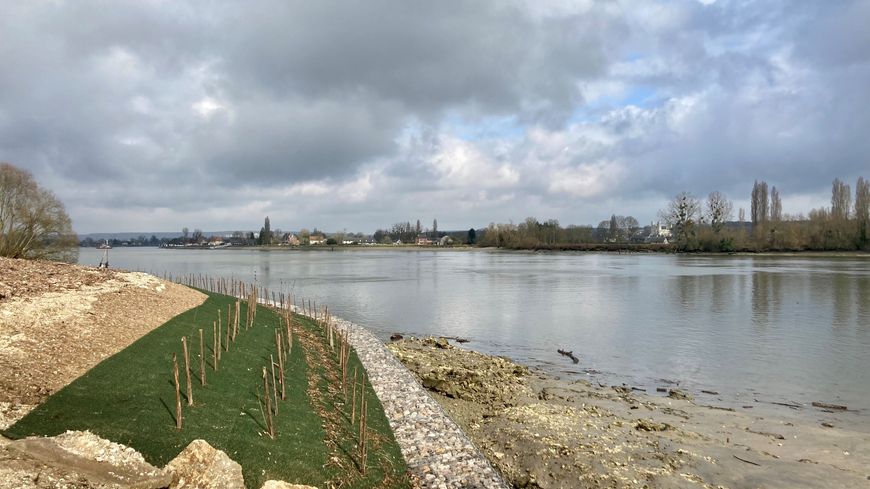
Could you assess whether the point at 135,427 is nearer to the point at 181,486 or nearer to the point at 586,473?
Answer: the point at 181,486

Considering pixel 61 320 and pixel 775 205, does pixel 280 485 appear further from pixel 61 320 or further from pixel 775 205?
pixel 775 205

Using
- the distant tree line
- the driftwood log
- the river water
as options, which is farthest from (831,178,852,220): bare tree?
the driftwood log

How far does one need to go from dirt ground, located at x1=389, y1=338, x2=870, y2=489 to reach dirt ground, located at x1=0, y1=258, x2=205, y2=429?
33.3ft

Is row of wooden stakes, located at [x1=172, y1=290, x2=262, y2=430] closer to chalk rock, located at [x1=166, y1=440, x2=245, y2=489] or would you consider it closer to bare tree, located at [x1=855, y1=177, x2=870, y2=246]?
chalk rock, located at [x1=166, y1=440, x2=245, y2=489]

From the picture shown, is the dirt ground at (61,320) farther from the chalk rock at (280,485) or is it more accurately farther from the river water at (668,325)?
the river water at (668,325)

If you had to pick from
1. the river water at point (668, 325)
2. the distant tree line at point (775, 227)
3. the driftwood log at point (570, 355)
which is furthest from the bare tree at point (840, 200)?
the driftwood log at point (570, 355)

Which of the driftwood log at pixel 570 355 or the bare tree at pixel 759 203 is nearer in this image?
the driftwood log at pixel 570 355

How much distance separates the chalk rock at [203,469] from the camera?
28.0ft

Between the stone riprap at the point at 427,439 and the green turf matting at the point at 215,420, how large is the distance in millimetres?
420

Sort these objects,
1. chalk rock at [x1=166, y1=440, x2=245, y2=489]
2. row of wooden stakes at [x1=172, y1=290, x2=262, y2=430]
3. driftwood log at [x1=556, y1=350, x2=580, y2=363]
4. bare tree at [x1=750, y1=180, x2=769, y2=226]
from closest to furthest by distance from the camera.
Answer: chalk rock at [x1=166, y1=440, x2=245, y2=489]
row of wooden stakes at [x1=172, y1=290, x2=262, y2=430]
driftwood log at [x1=556, y1=350, x2=580, y2=363]
bare tree at [x1=750, y1=180, x2=769, y2=226]

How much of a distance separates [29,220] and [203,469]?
4280 cm

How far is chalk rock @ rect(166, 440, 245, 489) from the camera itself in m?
8.52

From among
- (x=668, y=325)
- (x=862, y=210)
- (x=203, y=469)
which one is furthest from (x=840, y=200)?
(x=203, y=469)

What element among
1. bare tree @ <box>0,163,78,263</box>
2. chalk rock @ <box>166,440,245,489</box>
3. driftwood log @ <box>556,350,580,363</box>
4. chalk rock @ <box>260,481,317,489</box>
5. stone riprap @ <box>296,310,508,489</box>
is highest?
bare tree @ <box>0,163,78,263</box>
